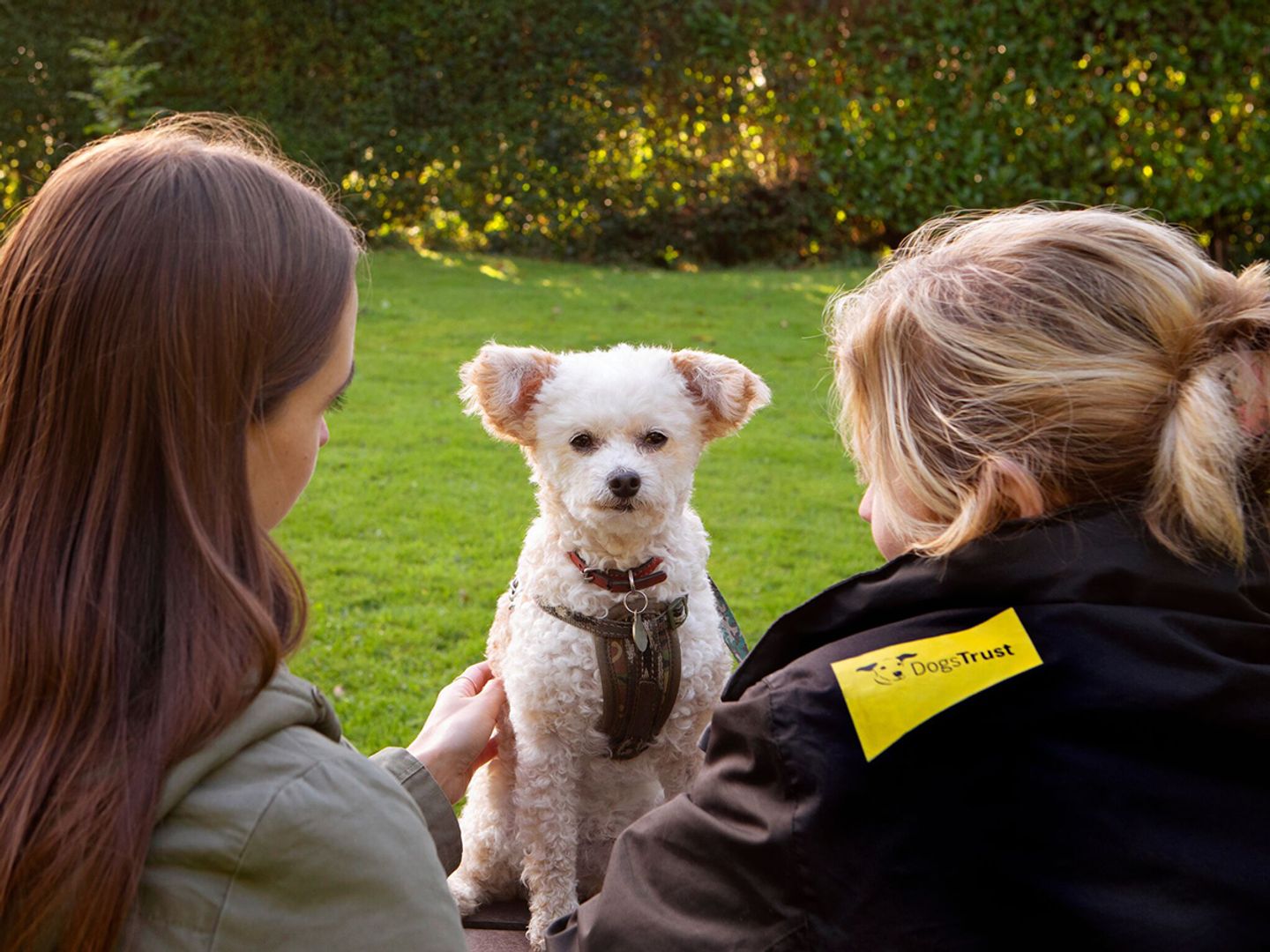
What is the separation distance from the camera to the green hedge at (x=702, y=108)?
8609 mm

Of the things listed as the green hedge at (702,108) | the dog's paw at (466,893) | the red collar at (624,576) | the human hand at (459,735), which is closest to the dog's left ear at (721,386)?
the red collar at (624,576)

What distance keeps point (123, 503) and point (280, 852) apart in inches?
13.7

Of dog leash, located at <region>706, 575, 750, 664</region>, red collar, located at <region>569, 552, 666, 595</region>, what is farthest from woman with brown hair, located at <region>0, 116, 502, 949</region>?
dog leash, located at <region>706, 575, 750, 664</region>

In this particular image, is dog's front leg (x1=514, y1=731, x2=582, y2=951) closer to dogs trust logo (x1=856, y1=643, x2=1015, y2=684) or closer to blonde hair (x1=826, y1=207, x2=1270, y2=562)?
blonde hair (x1=826, y1=207, x2=1270, y2=562)

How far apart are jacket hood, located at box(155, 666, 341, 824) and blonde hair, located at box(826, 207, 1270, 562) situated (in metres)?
0.63

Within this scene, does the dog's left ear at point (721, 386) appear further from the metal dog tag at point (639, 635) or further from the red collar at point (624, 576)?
the metal dog tag at point (639, 635)

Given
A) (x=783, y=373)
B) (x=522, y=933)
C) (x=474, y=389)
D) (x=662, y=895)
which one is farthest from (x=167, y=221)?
(x=783, y=373)

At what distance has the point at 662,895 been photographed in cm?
124

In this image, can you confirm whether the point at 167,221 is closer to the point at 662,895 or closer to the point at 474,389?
the point at 662,895

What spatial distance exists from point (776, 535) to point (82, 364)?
4242mm

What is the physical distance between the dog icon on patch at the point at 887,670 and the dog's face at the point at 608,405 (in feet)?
4.36

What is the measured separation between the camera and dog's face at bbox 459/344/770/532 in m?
2.52

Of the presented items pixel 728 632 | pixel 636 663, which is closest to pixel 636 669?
pixel 636 663

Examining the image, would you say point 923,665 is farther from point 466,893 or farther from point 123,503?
point 466,893
